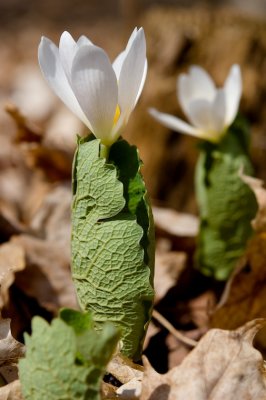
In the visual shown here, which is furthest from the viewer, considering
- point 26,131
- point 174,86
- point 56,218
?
point 174,86

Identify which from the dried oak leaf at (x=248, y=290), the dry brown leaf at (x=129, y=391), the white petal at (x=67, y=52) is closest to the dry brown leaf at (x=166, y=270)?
the dried oak leaf at (x=248, y=290)

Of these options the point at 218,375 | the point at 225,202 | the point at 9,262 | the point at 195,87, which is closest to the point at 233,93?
the point at 195,87

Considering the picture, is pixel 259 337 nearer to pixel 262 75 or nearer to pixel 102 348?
pixel 102 348

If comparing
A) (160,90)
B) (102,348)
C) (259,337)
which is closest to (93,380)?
(102,348)

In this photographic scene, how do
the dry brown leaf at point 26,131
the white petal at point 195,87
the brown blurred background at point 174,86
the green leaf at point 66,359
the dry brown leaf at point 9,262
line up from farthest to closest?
1. the brown blurred background at point 174,86
2. the dry brown leaf at point 26,131
3. the white petal at point 195,87
4. the dry brown leaf at point 9,262
5. the green leaf at point 66,359

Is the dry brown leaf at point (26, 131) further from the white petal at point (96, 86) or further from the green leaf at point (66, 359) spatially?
the green leaf at point (66, 359)

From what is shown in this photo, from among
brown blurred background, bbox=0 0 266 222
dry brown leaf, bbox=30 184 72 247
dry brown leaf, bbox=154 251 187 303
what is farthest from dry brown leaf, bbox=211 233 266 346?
brown blurred background, bbox=0 0 266 222

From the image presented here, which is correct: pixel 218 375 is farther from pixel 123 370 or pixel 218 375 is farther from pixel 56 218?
pixel 56 218

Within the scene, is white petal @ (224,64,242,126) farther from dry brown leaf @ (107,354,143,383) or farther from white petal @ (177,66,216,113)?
dry brown leaf @ (107,354,143,383)
